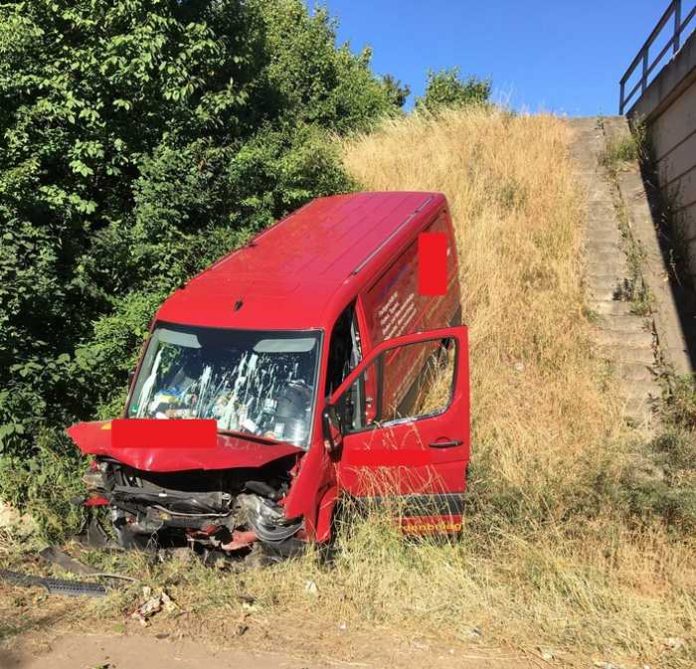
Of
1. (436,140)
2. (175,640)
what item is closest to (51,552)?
(175,640)

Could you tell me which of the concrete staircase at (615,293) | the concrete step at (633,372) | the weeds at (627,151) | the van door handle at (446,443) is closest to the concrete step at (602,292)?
the concrete staircase at (615,293)

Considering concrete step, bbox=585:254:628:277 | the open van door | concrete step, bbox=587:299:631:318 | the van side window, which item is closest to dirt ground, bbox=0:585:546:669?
the open van door

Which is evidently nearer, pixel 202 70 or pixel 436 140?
pixel 202 70

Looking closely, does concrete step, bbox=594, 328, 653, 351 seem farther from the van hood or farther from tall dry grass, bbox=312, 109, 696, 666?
the van hood

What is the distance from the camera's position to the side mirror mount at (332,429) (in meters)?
4.18

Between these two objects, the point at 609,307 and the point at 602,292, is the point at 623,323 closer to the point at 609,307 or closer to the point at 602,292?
the point at 609,307

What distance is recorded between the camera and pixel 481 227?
10.4 metres

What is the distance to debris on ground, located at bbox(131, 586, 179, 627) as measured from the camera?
3.73 m

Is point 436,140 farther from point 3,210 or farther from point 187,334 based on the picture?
point 187,334

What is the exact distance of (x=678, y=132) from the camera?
1017 centimetres

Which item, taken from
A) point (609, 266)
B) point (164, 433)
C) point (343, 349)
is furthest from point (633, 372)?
point (164, 433)

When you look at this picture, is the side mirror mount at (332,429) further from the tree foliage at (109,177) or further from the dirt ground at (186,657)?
the tree foliage at (109,177)

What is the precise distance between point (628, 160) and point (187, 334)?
419 inches

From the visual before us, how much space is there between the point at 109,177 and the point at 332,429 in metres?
5.93
